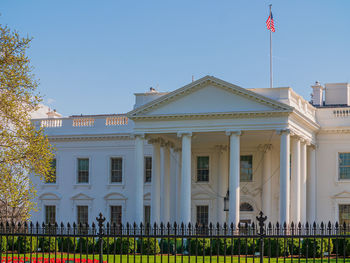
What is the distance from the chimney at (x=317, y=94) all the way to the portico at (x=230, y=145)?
10.2 m

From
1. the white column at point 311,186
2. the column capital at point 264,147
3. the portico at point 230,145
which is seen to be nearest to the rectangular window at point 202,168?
the portico at point 230,145

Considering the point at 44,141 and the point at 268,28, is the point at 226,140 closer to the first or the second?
the point at 268,28

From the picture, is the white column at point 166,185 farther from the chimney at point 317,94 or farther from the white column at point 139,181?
the chimney at point 317,94

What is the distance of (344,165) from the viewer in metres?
41.1

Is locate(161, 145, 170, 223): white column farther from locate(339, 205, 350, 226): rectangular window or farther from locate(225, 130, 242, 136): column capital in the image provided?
locate(339, 205, 350, 226): rectangular window

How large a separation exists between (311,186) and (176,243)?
20.9 m

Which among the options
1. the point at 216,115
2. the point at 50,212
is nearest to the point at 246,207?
the point at 216,115

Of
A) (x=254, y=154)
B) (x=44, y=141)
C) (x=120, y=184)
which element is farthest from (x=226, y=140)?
(x=44, y=141)

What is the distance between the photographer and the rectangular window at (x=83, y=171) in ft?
151

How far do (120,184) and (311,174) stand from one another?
13.7 m

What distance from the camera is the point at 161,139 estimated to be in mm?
39781

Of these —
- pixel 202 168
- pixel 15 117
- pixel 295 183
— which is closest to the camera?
pixel 15 117

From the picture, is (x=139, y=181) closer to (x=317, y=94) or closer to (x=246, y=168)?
(x=246, y=168)

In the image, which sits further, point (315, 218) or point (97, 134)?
point (97, 134)
